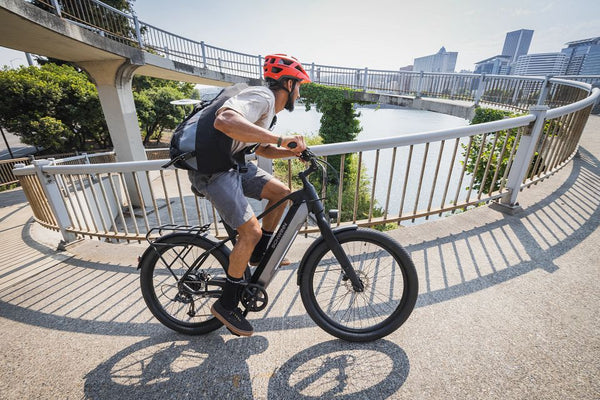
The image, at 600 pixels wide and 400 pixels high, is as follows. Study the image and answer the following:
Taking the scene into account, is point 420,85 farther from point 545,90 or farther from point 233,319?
point 233,319

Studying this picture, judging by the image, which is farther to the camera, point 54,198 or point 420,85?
point 420,85

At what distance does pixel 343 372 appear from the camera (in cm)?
166

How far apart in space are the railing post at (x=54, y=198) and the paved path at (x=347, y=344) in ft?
1.99

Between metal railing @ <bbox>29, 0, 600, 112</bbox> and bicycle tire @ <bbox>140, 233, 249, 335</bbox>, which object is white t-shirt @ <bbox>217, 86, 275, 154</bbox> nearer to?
Result: bicycle tire @ <bbox>140, 233, 249, 335</bbox>

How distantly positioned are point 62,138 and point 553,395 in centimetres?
2127

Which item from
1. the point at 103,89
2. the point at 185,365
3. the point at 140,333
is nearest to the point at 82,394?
the point at 140,333

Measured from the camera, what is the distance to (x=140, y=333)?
79.8 inches

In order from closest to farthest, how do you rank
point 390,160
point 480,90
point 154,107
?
1. point 390,160
2. point 480,90
3. point 154,107

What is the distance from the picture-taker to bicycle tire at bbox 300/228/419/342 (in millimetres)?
1723

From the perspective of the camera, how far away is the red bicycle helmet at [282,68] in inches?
67.1

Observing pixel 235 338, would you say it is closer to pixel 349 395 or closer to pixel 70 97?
pixel 349 395

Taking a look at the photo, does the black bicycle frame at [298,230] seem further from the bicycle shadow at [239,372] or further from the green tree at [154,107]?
the green tree at [154,107]

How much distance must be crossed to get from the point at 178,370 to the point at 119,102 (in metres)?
10.7

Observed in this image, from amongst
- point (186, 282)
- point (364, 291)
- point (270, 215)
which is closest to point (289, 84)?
point (270, 215)
